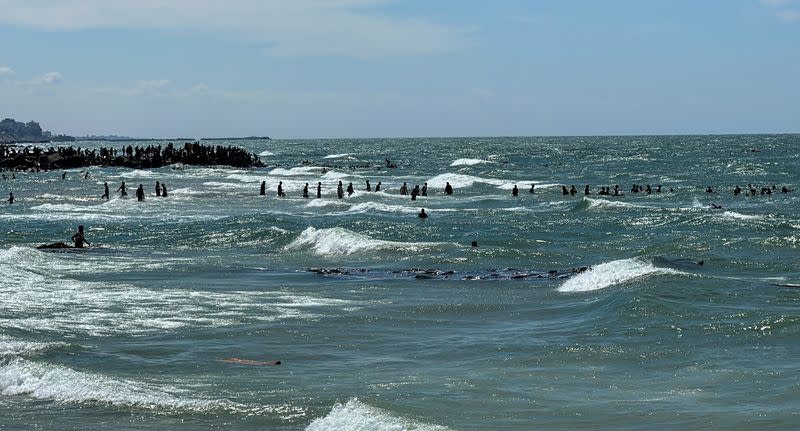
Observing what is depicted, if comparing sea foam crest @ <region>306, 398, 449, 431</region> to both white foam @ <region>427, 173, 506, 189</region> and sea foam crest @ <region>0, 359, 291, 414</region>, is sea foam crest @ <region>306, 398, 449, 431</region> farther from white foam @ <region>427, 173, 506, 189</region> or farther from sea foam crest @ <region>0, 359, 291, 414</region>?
white foam @ <region>427, 173, 506, 189</region>

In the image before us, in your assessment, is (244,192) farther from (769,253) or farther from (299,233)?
(769,253)

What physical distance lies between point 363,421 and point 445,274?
619 inches

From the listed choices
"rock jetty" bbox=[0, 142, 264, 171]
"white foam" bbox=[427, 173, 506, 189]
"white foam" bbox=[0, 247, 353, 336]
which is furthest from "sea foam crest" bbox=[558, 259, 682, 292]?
"rock jetty" bbox=[0, 142, 264, 171]

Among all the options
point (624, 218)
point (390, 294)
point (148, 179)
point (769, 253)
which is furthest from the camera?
point (148, 179)

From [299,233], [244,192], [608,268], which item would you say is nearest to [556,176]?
[244,192]

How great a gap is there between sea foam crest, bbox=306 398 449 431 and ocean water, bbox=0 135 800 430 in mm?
33

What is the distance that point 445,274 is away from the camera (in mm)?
28594

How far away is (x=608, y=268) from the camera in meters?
26.6

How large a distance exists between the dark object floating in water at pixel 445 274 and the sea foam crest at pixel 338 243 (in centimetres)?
531

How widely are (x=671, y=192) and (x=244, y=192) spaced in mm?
24777

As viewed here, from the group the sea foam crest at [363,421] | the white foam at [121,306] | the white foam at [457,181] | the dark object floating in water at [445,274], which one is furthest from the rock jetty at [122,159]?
the sea foam crest at [363,421]

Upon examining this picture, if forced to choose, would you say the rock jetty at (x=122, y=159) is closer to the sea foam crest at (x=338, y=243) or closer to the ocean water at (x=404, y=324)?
the ocean water at (x=404, y=324)

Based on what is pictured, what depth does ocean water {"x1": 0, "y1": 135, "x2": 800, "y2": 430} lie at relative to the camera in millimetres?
13914

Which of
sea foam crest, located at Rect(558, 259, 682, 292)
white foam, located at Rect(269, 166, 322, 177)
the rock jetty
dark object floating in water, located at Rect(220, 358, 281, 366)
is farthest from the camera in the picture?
white foam, located at Rect(269, 166, 322, 177)
